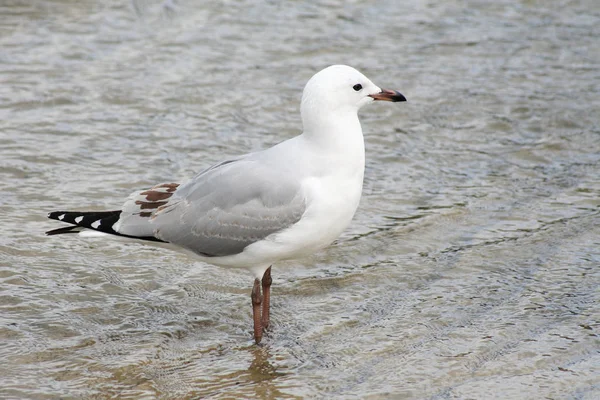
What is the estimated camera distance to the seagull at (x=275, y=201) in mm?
5328

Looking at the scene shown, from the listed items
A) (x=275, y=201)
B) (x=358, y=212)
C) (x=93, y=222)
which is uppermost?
(x=275, y=201)

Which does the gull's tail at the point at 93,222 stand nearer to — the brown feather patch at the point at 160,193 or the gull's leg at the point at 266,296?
the brown feather patch at the point at 160,193

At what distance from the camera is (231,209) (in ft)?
18.1

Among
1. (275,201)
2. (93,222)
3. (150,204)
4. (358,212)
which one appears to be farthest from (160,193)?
(358,212)

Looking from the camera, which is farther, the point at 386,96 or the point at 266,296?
the point at 266,296

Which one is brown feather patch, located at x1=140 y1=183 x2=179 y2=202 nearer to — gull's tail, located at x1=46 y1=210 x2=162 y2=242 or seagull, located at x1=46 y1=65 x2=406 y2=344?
seagull, located at x1=46 y1=65 x2=406 y2=344

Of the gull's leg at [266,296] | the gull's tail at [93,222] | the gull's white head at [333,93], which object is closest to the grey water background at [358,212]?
the gull's leg at [266,296]

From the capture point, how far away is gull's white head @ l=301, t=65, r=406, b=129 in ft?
17.8

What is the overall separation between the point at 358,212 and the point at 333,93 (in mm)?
2193

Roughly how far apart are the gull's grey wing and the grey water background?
565mm

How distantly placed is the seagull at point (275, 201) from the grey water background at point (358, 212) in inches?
21.2

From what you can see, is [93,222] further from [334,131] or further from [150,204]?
[334,131]

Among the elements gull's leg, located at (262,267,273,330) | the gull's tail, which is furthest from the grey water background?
the gull's tail

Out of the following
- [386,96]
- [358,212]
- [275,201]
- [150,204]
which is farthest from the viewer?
[358,212]
